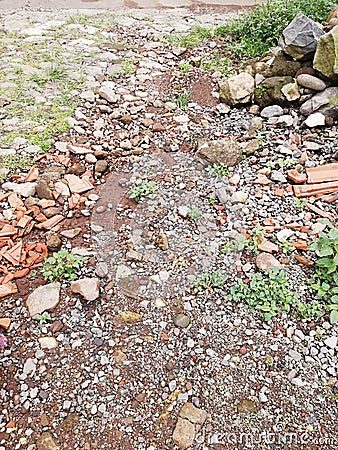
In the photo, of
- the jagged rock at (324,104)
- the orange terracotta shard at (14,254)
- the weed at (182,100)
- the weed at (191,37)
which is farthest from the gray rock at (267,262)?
the weed at (191,37)

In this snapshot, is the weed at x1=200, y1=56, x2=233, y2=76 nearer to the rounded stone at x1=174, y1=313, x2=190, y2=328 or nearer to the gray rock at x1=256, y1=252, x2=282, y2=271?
the gray rock at x1=256, y1=252, x2=282, y2=271

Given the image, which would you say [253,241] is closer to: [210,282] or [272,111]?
[210,282]

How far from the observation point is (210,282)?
2549 mm

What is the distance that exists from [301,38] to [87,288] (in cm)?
271

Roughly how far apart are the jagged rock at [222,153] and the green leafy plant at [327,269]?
3.14 ft

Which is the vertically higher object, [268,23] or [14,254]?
[268,23]

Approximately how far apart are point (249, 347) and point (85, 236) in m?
1.15

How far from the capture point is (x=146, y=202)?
119 inches

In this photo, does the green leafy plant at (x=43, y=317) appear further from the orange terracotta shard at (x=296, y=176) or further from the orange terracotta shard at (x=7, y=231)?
the orange terracotta shard at (x=296, y=176)

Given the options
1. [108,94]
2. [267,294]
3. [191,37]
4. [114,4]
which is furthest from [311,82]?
[114,4]

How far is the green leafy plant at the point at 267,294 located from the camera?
7.93ft

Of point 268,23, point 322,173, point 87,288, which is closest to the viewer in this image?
point 87,288

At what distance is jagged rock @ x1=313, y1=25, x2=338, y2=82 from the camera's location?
3.64 m

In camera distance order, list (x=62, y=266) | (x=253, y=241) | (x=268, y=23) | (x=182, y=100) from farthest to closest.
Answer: (x=268, y=23)
(x=182, y=100)
(x=253, y=241)
(x=62, y=266)
